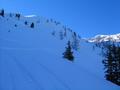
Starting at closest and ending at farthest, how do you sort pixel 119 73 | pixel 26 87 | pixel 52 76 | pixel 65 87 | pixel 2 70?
pixel 26 87 → pixel 65 87 → pixel 2 70 → pixel 52 76 → pixel 119 73

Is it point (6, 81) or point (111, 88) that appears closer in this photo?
point (6, 81)

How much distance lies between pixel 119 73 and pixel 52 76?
17973mm

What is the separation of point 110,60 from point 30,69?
19283 millimetres

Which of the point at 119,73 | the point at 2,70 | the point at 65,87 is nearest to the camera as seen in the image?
the point at 65,87

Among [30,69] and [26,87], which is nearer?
[26,87]

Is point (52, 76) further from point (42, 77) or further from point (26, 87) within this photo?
point (26, 87)

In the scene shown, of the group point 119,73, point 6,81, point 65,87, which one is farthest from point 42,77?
point 119,73

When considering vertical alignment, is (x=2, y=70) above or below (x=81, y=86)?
above

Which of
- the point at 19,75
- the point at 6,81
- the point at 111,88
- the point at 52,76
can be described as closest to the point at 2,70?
the point at 19,75

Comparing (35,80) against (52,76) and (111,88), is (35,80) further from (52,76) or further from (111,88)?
(111,88)

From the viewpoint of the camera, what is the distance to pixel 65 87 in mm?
22578

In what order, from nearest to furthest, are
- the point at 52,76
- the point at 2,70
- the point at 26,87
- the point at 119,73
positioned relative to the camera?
the point at 26,87
the point at 2,70
the point at 52,76
the point at 119,73

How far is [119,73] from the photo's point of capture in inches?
1580

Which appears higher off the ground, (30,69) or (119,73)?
(30,69)
